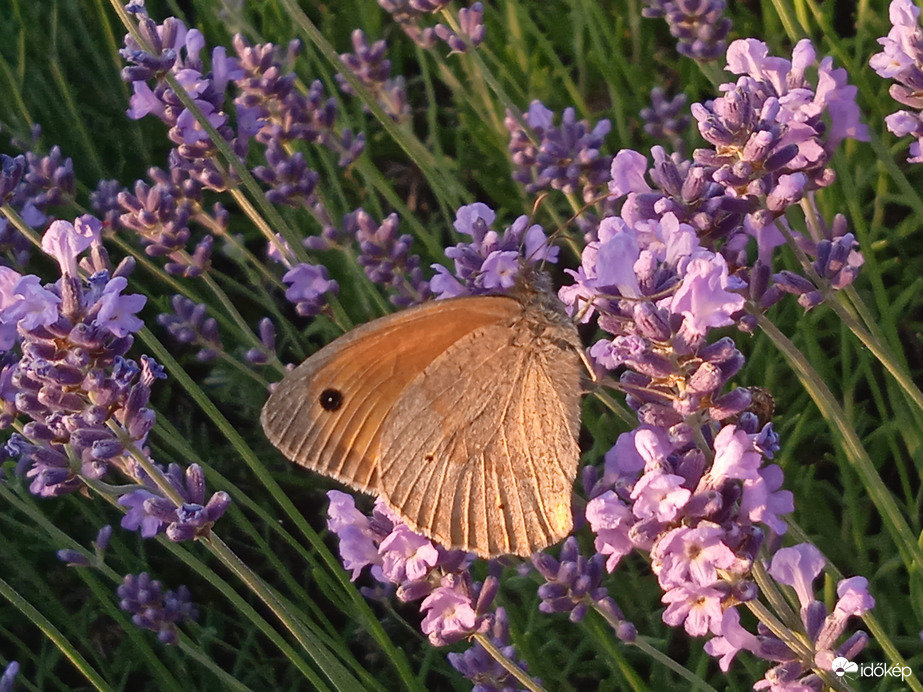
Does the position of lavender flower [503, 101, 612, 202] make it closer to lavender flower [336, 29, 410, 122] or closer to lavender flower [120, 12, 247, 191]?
lavender flower [336, 29, 410, 122]

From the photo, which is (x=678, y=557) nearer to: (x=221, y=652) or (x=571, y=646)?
(x=571, y=646)

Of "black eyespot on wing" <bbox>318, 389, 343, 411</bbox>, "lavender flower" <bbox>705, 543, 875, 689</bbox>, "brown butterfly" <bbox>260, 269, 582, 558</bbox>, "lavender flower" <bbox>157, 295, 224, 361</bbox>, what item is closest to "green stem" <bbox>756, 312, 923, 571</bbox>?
"lavender flower" <bbox>705, 543, 875, 689</bbox>

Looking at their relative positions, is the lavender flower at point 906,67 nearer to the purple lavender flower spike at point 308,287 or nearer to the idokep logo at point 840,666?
the idokep logo at point 840,666

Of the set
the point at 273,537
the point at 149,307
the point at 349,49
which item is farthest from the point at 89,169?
the point at 273,537

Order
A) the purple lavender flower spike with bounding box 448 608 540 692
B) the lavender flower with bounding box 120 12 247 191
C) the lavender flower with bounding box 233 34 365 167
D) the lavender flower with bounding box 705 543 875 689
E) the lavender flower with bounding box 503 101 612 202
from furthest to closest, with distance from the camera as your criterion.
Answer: the lavender flower with bounding box 233 34 365 167 → the lavender flower with bounding box 503 101 612 202 → the lavender flower with bounding box 120 12 247 191 → the purple lavender flower spike with bounding box 448 608 540 692 → the lavender flower with bounding box 705 543 875 689

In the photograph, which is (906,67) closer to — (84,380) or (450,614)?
(450,614)

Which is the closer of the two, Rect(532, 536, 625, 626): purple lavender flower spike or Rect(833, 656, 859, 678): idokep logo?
Rect(833, 656, 859, 678): idokep logo

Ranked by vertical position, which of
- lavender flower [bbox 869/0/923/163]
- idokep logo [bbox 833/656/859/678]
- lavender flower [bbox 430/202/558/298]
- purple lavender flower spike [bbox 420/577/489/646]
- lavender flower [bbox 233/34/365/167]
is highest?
lavender flower [bbox 233/34/365/167]
